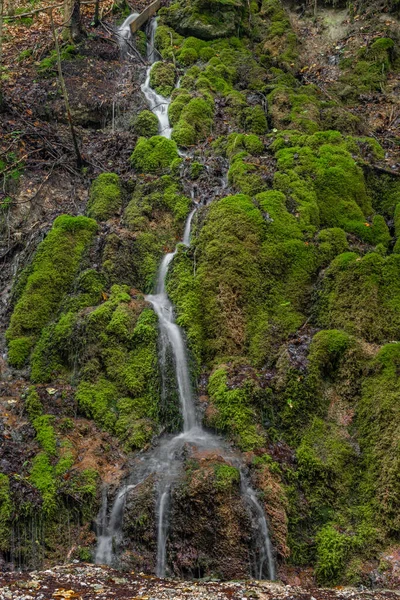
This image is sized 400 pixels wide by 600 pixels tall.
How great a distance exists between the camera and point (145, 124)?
14.0 metres

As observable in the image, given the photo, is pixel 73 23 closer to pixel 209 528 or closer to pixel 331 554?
pixel 209 528

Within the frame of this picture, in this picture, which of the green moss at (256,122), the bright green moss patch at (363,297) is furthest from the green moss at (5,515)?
the green moss at (256,122)

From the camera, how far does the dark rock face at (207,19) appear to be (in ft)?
58.8

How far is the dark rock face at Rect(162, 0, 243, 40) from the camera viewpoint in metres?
17.9

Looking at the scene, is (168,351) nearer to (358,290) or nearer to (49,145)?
(358,290)

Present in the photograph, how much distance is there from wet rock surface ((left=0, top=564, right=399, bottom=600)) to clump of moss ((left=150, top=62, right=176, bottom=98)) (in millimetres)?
13243

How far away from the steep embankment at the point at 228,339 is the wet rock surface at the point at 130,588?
1.39 ft

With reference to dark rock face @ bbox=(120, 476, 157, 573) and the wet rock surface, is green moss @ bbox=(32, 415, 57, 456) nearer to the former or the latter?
dark rock face @ bbox=(120, 476, 157, 573)

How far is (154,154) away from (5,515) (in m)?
8.98

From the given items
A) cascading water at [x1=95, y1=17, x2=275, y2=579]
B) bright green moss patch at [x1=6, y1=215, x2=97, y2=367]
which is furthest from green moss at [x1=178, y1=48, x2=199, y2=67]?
cascading water at [x1=95, y1=17, x2=275, y2=579]

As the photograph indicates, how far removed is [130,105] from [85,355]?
29.5 feet

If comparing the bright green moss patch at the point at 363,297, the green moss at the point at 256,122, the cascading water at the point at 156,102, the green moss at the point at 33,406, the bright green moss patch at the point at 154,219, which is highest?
the cascading water at the point at 156,102

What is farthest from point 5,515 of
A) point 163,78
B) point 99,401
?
point 163,78

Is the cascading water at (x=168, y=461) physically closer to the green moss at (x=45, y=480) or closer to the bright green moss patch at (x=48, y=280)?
the green moss at (x=45, y=480)
